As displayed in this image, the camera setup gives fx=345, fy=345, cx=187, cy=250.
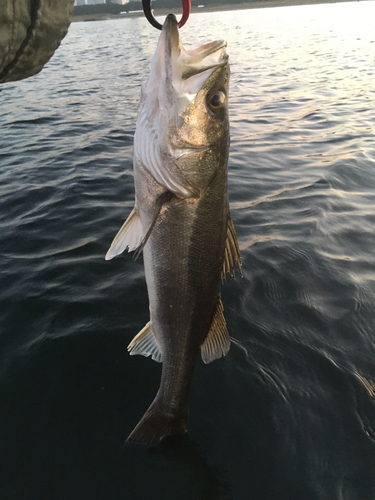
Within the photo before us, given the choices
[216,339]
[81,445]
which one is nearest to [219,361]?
[216,339]

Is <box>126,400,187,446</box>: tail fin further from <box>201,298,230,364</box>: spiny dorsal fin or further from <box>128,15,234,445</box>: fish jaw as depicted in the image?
<box>201,298,230,364</box>: spiny dorsal fin

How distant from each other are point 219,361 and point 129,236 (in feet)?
5.80

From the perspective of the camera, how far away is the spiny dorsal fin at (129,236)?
2.48 metres

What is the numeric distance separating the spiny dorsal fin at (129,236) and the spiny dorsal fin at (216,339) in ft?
2.52

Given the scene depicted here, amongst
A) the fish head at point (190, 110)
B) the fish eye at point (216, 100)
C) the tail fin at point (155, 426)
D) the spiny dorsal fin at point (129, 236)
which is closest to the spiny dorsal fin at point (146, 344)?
the tail fin at point (155, 426)

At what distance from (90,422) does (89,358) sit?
68 cm

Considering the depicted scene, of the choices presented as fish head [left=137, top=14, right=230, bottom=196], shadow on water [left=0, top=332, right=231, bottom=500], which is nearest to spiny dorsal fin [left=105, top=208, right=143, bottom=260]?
fish head [left=137, top=14, right=230, bottom=196]

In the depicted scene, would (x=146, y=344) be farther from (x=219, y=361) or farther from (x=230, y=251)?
(x=219, y=361)

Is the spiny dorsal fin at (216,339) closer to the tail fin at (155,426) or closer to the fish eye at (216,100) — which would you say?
the tail fin at (155,426)

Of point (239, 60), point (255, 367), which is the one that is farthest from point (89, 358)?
point (239, 60)

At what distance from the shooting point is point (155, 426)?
104 inches

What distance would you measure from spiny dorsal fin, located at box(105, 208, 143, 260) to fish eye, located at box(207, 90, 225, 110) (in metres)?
0.88

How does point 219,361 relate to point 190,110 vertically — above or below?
below

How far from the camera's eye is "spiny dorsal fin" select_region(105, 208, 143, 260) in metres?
2.48
